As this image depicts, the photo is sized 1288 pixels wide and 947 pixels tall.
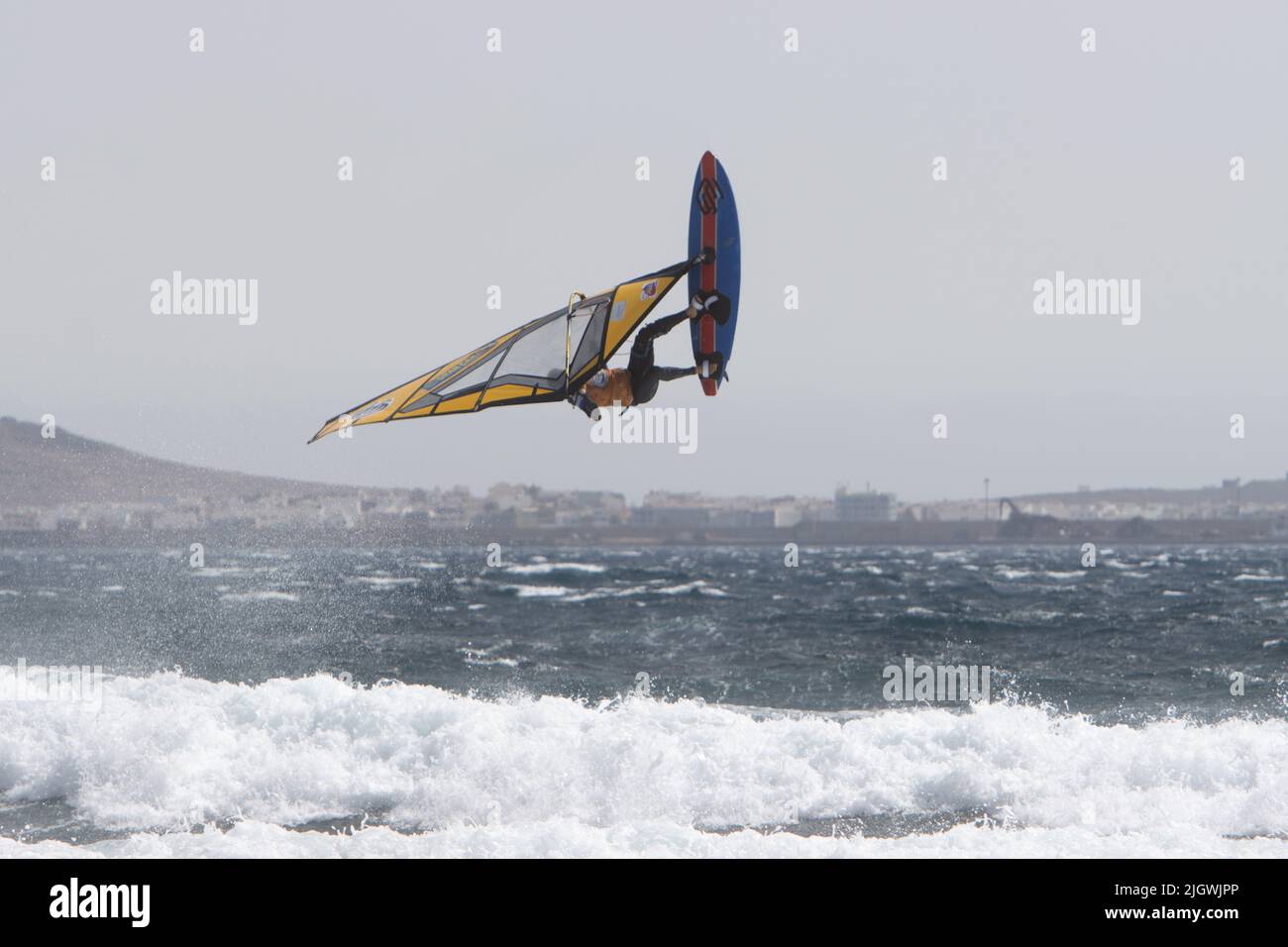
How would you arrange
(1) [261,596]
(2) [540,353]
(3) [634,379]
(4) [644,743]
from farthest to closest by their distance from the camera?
(1) [261,596] < (4) [644,743] < (2) [540,353] < (3) [634,379]

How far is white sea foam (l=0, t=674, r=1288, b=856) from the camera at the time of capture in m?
10.9

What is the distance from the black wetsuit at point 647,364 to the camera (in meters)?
6.12

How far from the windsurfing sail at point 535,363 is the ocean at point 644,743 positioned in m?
5.24

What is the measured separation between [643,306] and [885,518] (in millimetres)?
131248

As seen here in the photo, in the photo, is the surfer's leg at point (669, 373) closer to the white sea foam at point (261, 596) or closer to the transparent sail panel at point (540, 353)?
the transparent sail panel at point (540, 353)

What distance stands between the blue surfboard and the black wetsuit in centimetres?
38

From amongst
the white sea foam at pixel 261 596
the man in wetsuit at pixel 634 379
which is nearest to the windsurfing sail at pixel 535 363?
the man in wetsuit at pixel 634 379

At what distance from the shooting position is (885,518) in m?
134

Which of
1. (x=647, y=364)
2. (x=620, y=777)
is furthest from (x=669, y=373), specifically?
(x=620, y=777)

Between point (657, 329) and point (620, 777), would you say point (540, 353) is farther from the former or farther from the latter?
point (620, 777)

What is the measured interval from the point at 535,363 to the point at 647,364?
1.90 ft

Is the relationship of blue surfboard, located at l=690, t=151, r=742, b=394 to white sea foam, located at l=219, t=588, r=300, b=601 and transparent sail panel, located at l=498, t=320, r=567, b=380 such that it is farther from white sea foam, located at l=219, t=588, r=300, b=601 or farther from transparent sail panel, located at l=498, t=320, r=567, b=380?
white sea foam, located at l=219, t=588, r=300, b=601

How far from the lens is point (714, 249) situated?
6.73 meters

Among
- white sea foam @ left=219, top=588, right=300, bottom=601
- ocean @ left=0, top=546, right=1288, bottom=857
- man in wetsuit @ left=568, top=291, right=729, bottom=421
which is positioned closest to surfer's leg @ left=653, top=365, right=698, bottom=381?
man in wetsuit @ left=568, top=291, right=729, bottom=421
